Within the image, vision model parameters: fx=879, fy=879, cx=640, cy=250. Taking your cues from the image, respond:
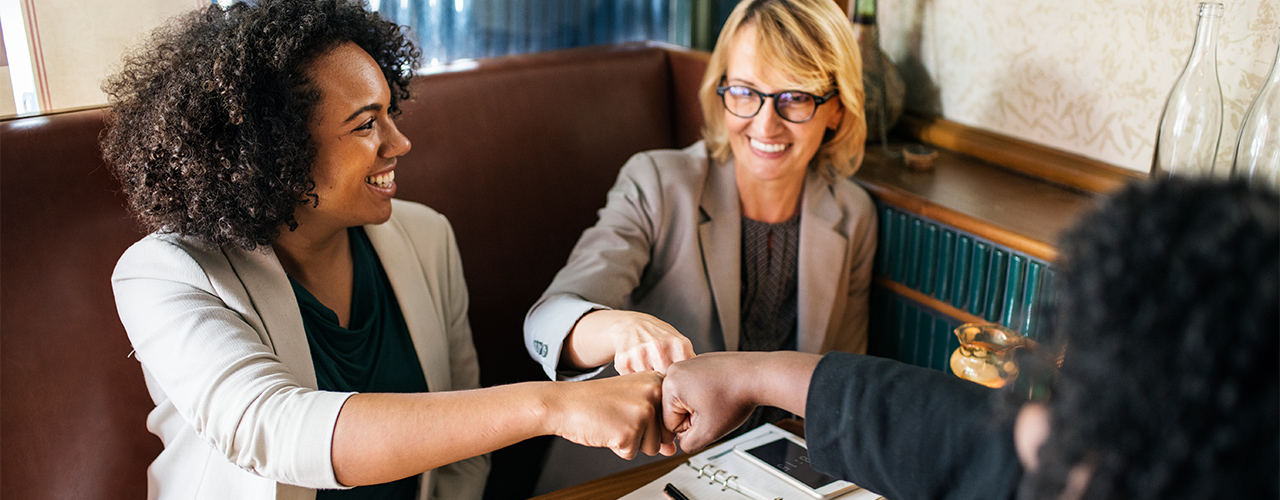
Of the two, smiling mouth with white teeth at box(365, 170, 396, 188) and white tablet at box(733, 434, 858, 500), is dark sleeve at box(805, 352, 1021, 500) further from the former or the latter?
smiling mouth with white teeth at box(365, 170, 396, 188)

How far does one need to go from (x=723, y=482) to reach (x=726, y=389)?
20 centimetres

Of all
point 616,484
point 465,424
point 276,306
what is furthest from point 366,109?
point 616,484

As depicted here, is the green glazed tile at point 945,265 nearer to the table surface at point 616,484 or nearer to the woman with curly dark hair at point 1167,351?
the table surface at point 616,484

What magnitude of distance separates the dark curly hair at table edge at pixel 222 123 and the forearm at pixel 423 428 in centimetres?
38

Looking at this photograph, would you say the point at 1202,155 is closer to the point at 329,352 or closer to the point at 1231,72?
the point at 1231,72

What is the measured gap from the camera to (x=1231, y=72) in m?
1.73

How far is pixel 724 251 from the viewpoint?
1855 mm

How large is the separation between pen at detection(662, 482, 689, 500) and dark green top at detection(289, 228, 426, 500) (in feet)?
1.67

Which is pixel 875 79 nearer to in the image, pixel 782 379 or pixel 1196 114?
pixel 1196 114

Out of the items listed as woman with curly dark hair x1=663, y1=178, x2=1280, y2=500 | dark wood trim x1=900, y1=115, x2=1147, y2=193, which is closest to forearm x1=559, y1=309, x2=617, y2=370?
woman with curly dark hair x1=663, y1=178, x2=1280, y2=500

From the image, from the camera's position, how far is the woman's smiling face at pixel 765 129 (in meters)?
1.78

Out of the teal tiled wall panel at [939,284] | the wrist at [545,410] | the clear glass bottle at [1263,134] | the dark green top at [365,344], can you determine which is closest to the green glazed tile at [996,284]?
the teal tiled wall panel at [939,284]

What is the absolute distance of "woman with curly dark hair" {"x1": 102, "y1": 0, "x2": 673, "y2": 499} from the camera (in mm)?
1109

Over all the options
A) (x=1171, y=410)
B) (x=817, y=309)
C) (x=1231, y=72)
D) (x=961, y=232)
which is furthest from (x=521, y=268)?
(x=1171, y=410)
